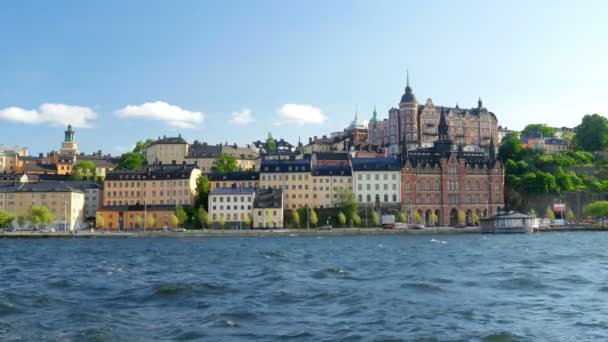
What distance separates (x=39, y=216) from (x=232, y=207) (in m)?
28.9

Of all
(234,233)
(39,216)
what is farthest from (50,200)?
(234,233)

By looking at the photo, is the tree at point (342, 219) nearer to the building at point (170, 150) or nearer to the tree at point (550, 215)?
the tree at point (550, 215)

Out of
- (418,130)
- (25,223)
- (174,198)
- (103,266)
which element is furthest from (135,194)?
(103,266)

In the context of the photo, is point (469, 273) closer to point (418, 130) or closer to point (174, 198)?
point (174, 198)

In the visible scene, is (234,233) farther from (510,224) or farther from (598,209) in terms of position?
(598,209)

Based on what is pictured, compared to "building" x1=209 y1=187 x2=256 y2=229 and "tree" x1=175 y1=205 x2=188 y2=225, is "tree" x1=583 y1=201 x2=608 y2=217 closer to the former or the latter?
"building" x1=209 y1=187 x2=256 y2=229

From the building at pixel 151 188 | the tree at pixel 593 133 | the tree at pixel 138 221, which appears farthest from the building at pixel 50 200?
the tree at pixel 593 133

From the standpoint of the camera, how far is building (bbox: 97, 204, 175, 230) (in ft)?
361

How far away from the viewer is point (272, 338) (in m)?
21.8

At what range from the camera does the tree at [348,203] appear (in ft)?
355

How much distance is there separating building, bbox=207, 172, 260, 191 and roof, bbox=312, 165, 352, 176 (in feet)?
34.0

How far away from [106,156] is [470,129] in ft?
292

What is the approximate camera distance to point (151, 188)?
383 feet

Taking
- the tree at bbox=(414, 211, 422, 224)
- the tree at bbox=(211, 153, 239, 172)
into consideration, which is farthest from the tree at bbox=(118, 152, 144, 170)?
the tree at bbox=(414, 211, 422, 224)
